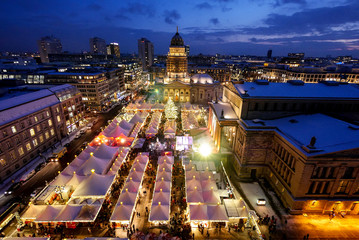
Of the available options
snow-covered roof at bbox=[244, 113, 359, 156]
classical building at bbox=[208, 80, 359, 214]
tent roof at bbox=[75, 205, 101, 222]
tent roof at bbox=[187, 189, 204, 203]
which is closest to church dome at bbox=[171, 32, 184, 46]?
classical building at bbox=[208, 80, 359, 214]

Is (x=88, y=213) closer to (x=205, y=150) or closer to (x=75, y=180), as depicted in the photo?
(x=75, y=180)

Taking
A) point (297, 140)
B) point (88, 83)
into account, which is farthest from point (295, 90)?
point (88, 83)

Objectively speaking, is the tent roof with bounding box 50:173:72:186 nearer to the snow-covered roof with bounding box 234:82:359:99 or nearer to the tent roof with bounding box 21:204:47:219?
the tent roof with bounding box 21:204:47:219

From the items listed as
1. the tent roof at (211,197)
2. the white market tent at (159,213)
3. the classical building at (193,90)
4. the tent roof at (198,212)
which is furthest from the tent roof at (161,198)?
the classical building at (193,90)

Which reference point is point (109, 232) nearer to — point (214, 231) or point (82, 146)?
point (214, 231)

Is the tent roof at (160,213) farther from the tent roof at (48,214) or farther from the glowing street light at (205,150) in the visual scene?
the glowing street light at (205,150)

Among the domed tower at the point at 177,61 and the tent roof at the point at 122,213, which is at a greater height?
the domed tower at the point at 177,61

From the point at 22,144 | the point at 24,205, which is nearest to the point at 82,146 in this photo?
the point at 22,144
